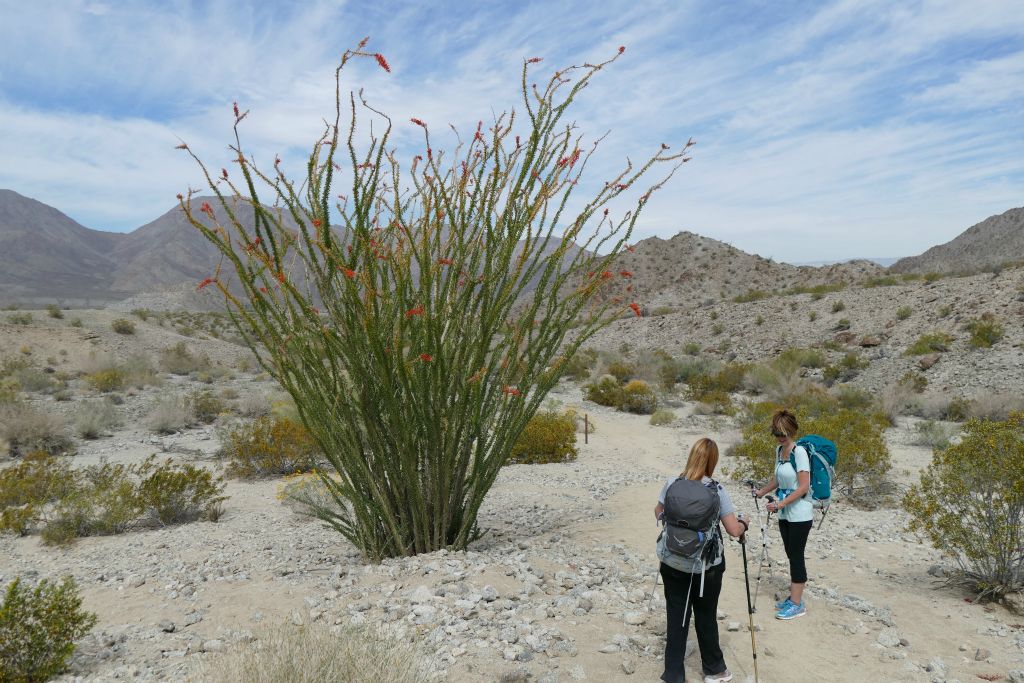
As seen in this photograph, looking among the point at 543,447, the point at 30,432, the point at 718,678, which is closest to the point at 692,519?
the point at 718,678

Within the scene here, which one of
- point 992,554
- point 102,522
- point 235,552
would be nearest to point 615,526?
point 992,554

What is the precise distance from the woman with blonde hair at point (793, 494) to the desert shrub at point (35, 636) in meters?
4.46

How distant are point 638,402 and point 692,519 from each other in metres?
13.4

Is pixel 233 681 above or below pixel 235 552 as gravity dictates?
above

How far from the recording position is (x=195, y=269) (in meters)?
109

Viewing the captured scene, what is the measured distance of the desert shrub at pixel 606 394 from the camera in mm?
16903

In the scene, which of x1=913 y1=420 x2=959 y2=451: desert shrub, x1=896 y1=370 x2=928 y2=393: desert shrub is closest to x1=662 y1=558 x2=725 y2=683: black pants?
x1=913 y1=420 x2=959 y2=451: desert shrub

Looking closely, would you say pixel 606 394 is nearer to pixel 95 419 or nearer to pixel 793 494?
pixel 95 419

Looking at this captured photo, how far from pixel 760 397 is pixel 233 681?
673 inches

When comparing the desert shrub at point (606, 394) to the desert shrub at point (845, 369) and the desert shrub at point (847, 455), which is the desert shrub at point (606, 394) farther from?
the desert shrub at point (847, 455)

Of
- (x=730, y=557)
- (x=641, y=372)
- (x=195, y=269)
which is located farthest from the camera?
(x=195, y=269)

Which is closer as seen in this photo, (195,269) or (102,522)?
(102,522)

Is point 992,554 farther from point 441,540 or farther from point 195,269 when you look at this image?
point 195,269

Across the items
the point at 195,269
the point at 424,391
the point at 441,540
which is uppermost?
the point at 195,269
